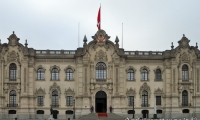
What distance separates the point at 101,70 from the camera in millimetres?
64750

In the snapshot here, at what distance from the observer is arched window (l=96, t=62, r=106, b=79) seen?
64688 mm

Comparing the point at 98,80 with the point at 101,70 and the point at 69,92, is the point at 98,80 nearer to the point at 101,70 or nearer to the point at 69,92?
the point at 101,70

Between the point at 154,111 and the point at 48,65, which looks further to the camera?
the point at 48,65

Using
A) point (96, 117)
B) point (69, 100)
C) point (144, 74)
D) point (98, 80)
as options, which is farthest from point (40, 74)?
point (144, 74)

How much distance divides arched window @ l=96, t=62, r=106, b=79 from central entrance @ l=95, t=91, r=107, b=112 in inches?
104

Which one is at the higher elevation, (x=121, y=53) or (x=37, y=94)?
(x=121, y=53)

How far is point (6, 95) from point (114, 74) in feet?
58.5

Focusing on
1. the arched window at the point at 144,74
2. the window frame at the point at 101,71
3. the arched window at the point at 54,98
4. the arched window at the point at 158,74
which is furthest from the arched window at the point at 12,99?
the arched window at the point at 158,74

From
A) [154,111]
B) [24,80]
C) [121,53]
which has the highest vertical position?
[121,53]

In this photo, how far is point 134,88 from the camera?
214 ft

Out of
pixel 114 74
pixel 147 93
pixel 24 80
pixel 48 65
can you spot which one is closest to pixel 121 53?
pixel 114 74

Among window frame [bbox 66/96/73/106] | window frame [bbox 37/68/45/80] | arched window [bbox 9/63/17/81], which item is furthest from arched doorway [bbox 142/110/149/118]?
arched window [bbox 9/63/17/81]

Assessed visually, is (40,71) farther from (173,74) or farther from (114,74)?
(173,74)

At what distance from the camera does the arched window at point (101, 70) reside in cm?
6469
